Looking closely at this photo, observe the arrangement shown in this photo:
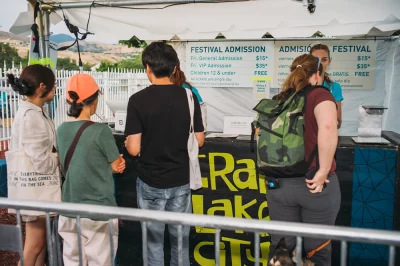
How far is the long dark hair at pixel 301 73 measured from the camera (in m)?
2.39

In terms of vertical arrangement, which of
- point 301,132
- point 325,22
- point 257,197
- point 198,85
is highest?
point 325,22

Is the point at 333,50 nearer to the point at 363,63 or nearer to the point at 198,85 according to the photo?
the point at 363,63

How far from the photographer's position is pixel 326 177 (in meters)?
2.34

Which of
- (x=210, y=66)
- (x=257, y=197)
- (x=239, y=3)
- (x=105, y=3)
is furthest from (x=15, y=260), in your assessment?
(x=210, y=66)

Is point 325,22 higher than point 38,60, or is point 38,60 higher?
point 325,22

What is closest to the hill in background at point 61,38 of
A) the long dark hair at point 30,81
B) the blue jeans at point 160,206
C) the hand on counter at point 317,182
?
the long dark hair at point 30,81

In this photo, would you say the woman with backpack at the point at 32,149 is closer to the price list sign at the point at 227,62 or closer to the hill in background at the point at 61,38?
the hill in background at the point at 61,38

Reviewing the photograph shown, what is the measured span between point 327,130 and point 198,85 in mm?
4338

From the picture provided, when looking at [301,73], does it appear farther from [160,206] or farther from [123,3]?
Result: [123,3]

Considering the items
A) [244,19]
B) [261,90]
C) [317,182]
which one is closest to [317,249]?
[317,182]

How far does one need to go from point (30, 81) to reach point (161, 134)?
3.38 ft

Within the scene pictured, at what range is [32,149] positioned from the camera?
2.59 m

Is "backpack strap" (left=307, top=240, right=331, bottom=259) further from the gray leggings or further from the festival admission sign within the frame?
the festival admission sign

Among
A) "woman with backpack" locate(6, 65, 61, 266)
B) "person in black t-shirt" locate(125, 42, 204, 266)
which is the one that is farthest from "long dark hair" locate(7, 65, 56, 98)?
"person in black t-shirt" locate(125, 42, 204, 266)
